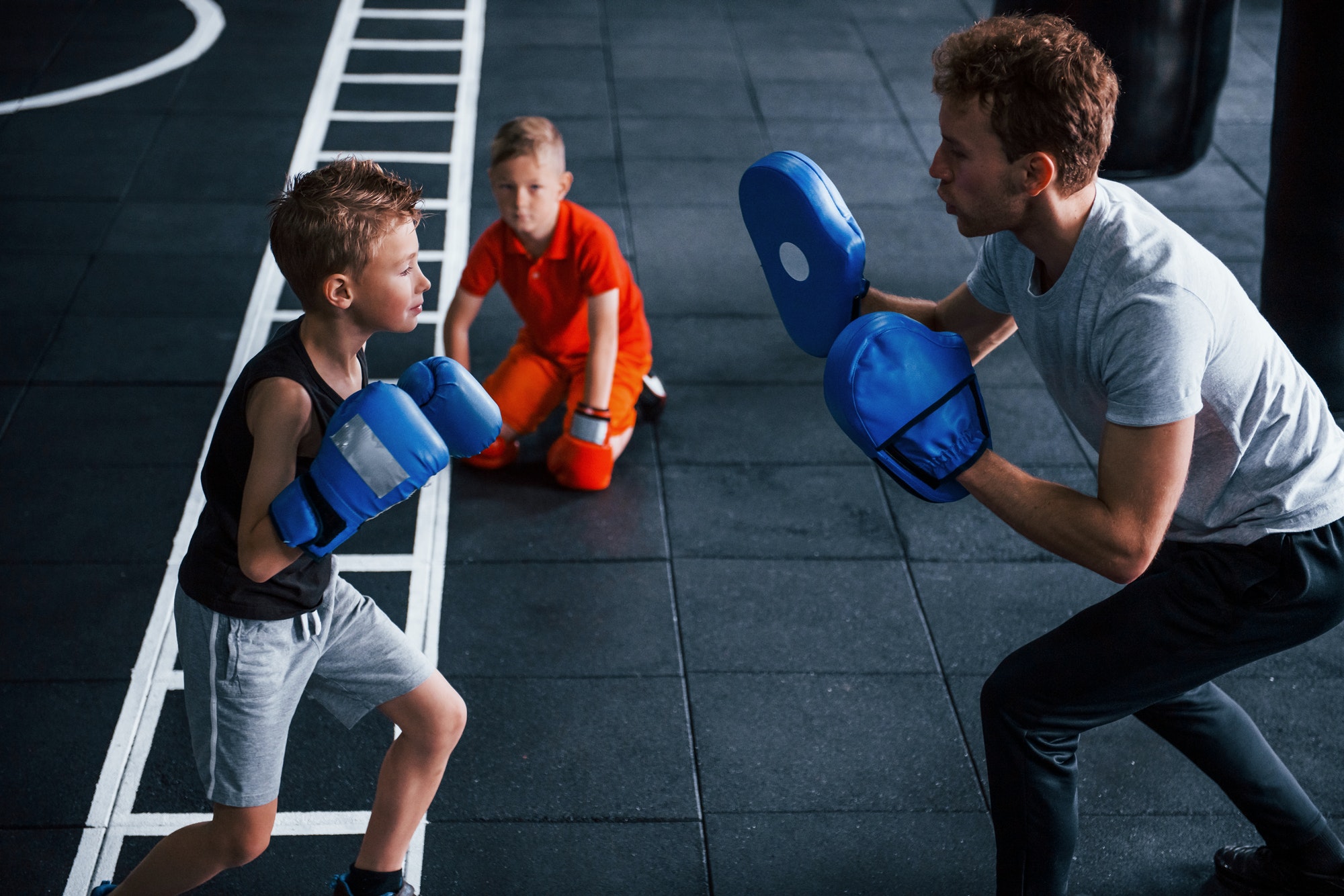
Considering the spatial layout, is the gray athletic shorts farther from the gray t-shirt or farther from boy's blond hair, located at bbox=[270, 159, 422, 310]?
the gray t-shirt

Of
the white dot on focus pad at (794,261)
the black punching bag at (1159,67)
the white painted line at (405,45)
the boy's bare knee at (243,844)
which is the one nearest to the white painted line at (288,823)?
the boy's bare knee at (243,844)

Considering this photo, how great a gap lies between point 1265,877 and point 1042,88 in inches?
72.1

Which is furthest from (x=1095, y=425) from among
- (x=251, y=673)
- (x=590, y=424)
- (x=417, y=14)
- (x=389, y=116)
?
(x=417, y=14)

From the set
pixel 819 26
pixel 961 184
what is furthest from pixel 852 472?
pixel 819 26

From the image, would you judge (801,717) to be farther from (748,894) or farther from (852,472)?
(852,472)

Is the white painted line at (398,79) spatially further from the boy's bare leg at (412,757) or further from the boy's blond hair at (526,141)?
the boy's bare leg at (412,757)

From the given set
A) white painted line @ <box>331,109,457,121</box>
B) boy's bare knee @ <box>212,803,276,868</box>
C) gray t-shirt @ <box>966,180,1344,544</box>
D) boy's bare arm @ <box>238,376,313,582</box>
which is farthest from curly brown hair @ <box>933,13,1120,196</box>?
white painted line @ <box>331,109,457,121</box>

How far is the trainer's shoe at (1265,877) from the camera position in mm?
2635

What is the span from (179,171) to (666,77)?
288 centimetres

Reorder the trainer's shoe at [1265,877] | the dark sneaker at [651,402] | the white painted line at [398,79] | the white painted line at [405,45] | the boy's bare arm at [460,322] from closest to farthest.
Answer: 1. the trainer's shoe at [1265,877]
2. the boy's bare arm at [460,322]
3. the dark sneaker at [651,402]
4. the white painted line at [398,79]
5. the white painted line at [405,45]

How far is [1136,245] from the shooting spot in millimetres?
2043

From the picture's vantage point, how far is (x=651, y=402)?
4461 mm

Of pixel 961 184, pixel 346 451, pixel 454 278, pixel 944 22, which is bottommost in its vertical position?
pixel 944 22

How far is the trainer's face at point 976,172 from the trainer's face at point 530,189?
1.86 metres
